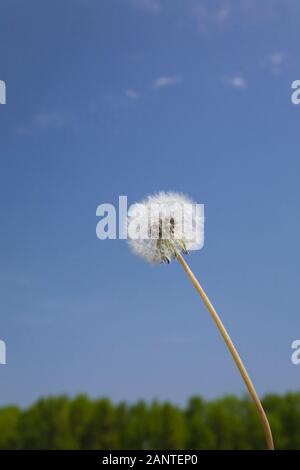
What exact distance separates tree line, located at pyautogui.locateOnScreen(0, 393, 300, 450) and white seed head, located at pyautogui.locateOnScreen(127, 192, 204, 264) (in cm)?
2074

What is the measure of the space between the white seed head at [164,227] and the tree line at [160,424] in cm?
2074

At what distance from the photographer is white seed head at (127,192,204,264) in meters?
4.77

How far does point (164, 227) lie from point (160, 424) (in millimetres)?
21277

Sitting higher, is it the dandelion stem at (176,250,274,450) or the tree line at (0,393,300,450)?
the tree line at (0,393,300,450)

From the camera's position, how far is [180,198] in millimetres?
5008

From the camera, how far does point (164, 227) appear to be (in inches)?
194

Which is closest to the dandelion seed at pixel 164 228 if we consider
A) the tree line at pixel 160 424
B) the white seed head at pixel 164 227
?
the white seed head at pixel 164 227

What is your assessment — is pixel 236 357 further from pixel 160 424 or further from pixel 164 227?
pixel 160 424

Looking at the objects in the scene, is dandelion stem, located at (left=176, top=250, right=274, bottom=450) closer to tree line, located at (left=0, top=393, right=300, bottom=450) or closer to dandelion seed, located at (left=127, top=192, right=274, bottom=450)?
dandelion seed, located at (left=127, top=192, right=274, bottom=450)

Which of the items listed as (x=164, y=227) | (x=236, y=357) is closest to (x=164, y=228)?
(x=164, y=227)

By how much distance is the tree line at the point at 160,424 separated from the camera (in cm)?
2458

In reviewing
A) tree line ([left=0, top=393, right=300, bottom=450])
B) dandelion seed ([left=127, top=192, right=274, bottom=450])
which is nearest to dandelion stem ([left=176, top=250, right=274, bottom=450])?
dandelion seed ([left=127, top=192, right=274, bottom=450])
